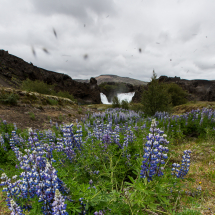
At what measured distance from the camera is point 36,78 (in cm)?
6400

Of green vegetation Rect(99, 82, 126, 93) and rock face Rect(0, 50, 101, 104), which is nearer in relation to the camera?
rock face Rect(0, 50, 101, 104)

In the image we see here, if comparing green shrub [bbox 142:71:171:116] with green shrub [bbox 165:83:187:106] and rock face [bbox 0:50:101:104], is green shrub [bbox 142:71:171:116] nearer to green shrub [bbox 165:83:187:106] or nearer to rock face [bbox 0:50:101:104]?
green shrub [bbox 165:83:187:106]

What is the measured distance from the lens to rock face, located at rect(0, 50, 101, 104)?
56.8 meters

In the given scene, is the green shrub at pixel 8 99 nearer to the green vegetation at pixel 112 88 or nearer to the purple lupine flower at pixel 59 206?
the purple lupine flower at pixel 59 206

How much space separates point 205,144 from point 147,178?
165 inches

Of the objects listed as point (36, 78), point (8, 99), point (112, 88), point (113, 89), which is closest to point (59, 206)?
point (8, 99)

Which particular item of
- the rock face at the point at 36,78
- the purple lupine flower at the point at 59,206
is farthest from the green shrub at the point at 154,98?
the rock face at the point at 36,78

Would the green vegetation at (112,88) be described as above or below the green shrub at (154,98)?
above

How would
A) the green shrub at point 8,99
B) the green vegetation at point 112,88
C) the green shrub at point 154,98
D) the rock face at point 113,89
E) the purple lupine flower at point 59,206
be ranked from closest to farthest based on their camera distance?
the purple lupine flower at point 59,206
the green shrub at point 8,99
the green shrub at point 154,98
the rock face at point 113,89
the green vegetation at point 112,88

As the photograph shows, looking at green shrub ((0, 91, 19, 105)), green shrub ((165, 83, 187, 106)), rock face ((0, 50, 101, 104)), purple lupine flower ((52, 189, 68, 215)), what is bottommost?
purple lupine flower ((52, 189, 68, 215))

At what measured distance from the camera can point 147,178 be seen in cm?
197

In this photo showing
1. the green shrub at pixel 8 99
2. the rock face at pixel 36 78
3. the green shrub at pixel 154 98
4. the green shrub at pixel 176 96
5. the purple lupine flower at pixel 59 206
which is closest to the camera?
the purple lupine flower at pixel 59 206

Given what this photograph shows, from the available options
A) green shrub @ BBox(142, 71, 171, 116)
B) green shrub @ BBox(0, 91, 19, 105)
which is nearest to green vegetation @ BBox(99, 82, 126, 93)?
green shrub @ BBox(142, 71, 171, 116)

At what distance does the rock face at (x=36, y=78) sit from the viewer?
56812mm
